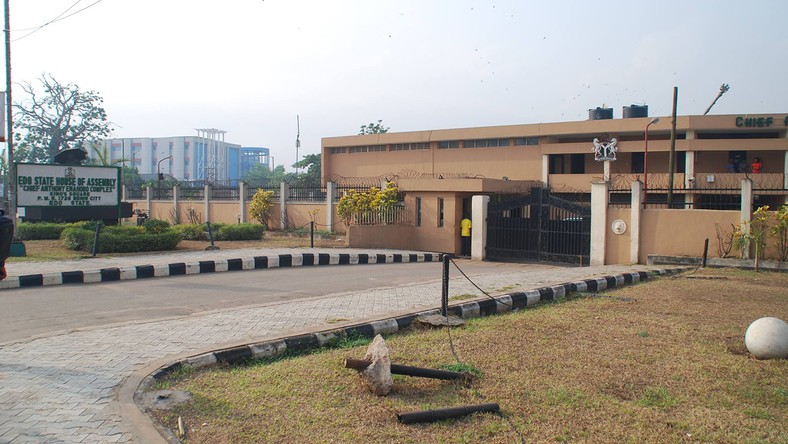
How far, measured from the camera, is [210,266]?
13523 mm

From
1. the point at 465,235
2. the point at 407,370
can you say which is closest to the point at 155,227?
the point at 465,235

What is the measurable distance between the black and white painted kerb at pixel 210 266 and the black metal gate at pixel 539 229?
2072 mm

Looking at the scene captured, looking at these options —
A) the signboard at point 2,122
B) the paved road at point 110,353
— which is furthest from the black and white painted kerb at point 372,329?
the signboard at point 2,122

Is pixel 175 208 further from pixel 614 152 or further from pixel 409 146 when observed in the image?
pixel 614 152

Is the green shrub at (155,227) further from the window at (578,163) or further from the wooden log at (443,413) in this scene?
the window at (578,163)

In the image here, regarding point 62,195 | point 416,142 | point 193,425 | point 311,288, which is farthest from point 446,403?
point 416,142

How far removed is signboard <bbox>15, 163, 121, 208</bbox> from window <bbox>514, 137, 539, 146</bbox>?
20.8m

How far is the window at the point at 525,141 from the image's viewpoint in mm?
32188

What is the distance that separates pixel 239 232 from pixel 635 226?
12678 millimetres

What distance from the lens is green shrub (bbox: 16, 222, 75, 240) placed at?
18.5m

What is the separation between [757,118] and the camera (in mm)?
27766

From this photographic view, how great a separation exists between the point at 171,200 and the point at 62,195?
13.7 m

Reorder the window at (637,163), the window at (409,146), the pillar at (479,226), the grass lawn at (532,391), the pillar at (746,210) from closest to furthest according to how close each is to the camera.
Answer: the grass lawn at (532,391) < the pillar at (746,210) < the pillar at (479,226) < the window at (637,163) < the window at (409,146)

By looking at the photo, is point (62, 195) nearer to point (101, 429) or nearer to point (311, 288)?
point (311, 288)
